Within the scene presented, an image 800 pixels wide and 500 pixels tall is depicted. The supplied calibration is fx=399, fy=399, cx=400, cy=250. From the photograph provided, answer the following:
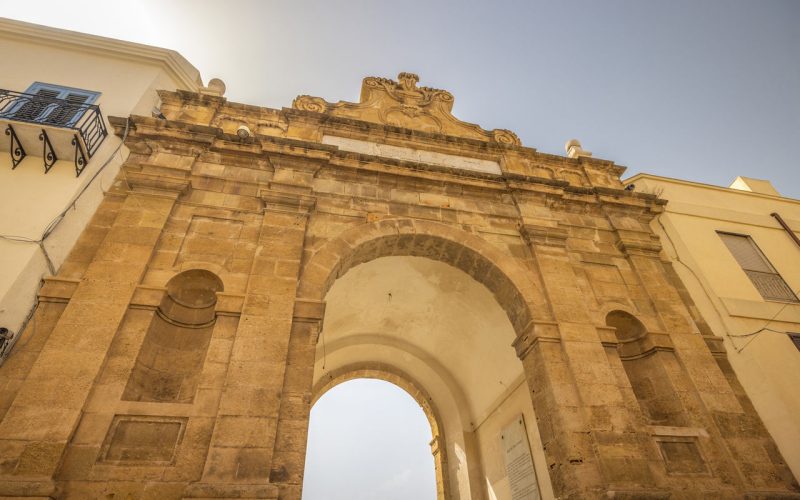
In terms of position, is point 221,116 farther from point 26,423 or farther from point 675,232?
point 675,232

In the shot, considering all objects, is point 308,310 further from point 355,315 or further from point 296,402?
point 355,315

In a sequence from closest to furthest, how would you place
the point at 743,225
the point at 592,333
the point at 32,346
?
the point at 32,346, the point at 592,333, the point at 743,225

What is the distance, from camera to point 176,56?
27.7ft

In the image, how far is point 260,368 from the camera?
4699 mm

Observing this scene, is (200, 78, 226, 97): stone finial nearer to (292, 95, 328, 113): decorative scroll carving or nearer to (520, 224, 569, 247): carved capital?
(292, 95, 328, 113): decorative scroll carving

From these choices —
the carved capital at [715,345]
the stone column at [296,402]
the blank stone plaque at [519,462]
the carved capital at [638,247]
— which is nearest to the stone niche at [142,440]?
the stone column at [296,402]

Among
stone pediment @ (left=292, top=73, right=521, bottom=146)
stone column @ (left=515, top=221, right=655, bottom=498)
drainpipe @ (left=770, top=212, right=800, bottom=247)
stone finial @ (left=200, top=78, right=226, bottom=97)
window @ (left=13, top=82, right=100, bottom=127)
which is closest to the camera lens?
stone column @ (left=515, top=221, right=655, bottom=498)

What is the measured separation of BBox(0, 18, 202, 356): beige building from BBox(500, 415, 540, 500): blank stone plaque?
7.94 meters

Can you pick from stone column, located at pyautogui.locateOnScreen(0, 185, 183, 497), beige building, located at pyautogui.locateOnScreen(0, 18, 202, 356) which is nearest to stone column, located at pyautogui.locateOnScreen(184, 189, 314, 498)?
stone column, located at pyautogui.locateOnScreen(0, 185, 183, 497)

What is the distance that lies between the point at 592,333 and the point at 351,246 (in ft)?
13.0

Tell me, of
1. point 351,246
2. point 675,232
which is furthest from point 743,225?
→ point 351,246

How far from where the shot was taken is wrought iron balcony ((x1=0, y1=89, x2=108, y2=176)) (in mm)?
5746

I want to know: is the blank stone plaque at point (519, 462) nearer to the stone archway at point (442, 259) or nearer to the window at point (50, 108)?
the stone archway at point (442, 259)

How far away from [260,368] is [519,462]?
226 inches
